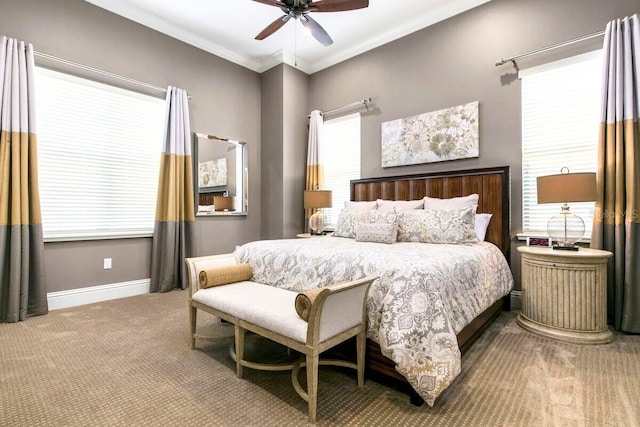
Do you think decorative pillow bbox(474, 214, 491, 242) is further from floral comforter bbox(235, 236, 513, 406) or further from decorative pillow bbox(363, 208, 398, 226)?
decorative pillow bbox(363, 208, 398, 226)

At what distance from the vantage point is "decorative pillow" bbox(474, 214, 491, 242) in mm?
3174

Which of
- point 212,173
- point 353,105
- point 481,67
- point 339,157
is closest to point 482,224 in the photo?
point 481,67

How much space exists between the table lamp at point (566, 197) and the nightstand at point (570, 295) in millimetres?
192

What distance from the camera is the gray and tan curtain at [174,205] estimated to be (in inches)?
155

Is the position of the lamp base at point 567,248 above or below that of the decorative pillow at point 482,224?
below

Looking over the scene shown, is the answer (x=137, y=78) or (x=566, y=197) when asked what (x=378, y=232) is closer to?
(x=566, y=197)

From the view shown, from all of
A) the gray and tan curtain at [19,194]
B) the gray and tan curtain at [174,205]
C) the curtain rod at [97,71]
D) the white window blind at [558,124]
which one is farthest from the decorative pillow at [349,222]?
the gray and tan curtain at [19,194]

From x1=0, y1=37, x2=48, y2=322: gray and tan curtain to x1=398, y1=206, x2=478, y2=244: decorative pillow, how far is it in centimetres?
351

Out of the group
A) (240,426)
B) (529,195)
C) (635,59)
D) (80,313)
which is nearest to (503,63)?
(635,59)

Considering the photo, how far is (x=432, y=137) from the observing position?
3.77 metres

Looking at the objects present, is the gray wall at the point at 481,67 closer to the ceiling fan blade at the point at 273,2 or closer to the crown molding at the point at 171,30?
the crown molding at the point at 171,30

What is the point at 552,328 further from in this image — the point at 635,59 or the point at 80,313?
the point at 80,313

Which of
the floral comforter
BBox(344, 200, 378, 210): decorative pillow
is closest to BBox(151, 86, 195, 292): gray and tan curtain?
the floral comforter

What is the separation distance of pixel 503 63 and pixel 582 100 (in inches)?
31.9
